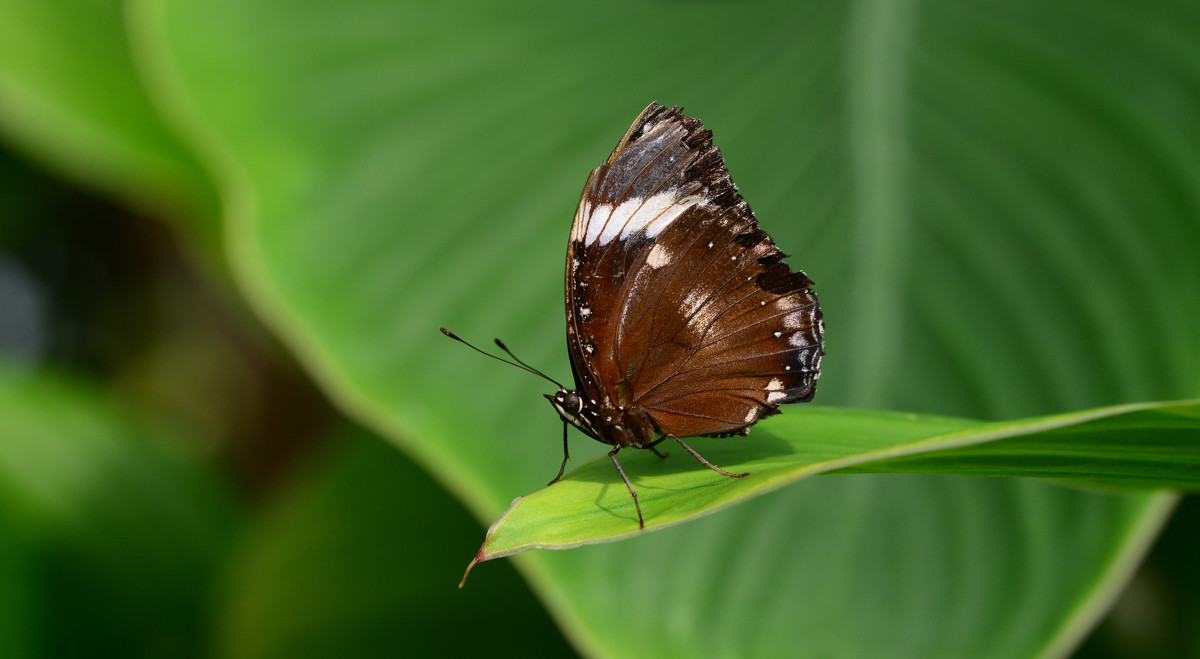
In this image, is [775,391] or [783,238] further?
[783,238]

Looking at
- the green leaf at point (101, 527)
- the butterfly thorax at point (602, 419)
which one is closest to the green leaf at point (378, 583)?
the green leaf at point (101, 527)

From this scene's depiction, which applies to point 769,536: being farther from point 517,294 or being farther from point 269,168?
point 269,168

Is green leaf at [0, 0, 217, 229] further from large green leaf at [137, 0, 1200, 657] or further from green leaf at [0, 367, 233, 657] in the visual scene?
green leaf at [0, 367, 233, 657]

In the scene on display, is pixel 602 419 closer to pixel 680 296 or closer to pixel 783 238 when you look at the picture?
pixel 680 296

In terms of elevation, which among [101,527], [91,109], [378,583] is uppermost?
[91,109]

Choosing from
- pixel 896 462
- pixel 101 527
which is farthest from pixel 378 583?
pixel 896 462

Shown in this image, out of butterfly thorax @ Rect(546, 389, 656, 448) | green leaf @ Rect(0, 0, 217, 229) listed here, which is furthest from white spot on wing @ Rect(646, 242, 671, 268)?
green leaf @ Rect(0, 0, 217, 229)

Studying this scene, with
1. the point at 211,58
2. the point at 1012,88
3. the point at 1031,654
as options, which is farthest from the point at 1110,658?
the point at 211,58
